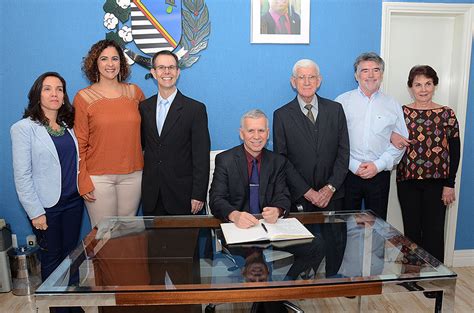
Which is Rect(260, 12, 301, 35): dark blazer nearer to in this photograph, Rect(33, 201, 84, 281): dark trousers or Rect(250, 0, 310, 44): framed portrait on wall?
Rect(250, 0, 310, 44): framed portrait on wall

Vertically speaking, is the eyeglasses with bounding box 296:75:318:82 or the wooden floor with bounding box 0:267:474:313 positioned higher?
the eyeglasses with bounding box 296:75:318:82

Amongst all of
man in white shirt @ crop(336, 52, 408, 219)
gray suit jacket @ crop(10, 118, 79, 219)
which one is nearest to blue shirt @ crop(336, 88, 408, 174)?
man in white shirt @ crop(336, 52, 408, 219)

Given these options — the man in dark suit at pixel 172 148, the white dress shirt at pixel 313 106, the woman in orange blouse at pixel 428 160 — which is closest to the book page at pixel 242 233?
the man in dark suit at pixel 172 148

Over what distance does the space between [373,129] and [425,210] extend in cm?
73

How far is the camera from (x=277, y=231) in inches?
72.1

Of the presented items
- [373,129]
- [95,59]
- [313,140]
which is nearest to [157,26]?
[95,59]

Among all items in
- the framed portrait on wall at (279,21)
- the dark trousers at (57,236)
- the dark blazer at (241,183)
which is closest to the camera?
the dark blazer at (241,183)

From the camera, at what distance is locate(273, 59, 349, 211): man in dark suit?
2.72 m

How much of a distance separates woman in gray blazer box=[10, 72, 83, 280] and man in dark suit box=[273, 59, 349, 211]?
1.29 metres

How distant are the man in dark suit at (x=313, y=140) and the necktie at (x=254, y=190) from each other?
18.1 inches

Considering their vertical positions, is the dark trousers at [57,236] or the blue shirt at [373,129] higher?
the blue shirt at [373,129]

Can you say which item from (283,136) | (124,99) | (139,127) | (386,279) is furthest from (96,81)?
(386,279)

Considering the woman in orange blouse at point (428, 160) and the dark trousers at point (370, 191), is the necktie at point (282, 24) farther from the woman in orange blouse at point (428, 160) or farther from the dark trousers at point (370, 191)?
the dark trousers at point (370, 191)

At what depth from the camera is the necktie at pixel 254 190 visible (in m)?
2.24
